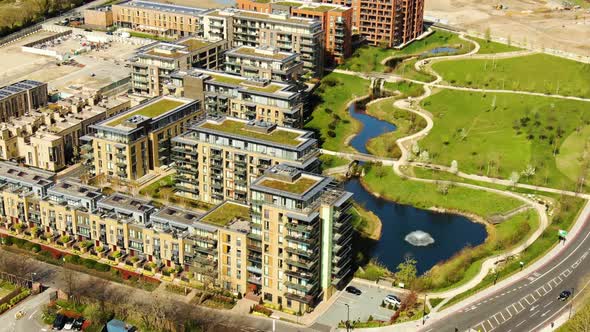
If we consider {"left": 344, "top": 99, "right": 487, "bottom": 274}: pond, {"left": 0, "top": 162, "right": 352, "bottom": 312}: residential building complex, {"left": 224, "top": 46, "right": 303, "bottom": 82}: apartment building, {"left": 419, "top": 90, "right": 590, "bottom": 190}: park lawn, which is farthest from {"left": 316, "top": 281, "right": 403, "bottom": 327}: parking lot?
{"left": 224, "top": 46, "right": 303, "bottom": 82}: apartment building

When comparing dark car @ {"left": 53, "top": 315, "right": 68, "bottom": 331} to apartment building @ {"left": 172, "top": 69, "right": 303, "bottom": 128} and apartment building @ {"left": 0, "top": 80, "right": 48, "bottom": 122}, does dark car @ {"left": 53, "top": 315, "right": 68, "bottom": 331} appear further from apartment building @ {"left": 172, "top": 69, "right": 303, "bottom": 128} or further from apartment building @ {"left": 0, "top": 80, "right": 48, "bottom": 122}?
apartment building @ {"left": 0, "top": 80, "right": 48, "bottom": 122}

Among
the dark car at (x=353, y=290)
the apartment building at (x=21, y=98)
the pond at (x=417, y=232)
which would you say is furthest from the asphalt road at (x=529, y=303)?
the apartment building at (x=21, y=98)

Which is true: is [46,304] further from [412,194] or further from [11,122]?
[412,194]

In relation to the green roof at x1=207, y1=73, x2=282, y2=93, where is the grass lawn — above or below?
below

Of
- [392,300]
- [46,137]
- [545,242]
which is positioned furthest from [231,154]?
[545,242]

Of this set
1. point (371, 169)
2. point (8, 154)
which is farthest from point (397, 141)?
point (8, 154)

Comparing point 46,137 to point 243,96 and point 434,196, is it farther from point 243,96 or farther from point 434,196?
point 434,196

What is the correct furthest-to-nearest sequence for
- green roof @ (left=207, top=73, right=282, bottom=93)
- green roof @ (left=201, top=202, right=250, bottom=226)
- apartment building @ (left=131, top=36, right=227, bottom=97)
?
1. apartment building @ (left=131, top=36, right=227, bottom=97)
2. green roof @ (left=207, top=73, right=282, bottom=93)
3. green roof @ (left=201, top=202, right=250, bottom=226)
